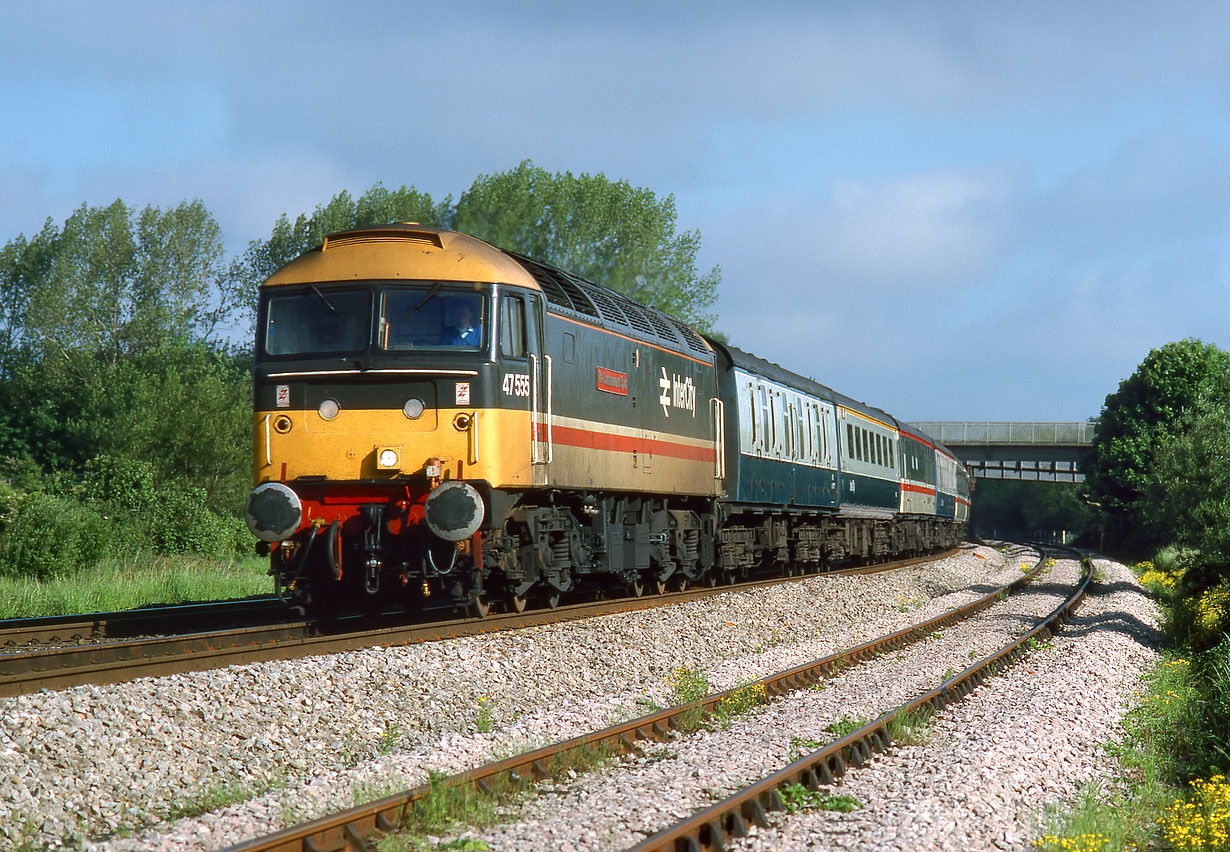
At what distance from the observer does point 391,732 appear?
8094 millimetres

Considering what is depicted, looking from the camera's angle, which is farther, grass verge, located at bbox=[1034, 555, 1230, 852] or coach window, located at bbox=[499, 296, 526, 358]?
coach window, located at bbox=[499, 296, 526, 358]

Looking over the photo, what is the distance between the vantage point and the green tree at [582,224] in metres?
41.3

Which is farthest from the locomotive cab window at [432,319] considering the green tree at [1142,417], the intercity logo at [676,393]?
the green tree at [1142,417]

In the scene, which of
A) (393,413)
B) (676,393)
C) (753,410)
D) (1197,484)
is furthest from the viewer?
(1197,484)

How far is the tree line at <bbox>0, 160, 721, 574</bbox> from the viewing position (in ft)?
104

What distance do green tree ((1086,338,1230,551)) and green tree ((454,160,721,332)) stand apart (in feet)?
75.0

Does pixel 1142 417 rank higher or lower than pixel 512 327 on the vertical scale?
higher

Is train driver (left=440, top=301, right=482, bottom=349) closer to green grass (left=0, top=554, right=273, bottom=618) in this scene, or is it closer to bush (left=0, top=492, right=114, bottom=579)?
green grass (left=0, top=554, right=273, bottom=618)

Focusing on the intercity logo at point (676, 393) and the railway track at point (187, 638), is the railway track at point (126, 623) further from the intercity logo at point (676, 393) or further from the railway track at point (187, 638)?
the intercity logo at point (676, 393)

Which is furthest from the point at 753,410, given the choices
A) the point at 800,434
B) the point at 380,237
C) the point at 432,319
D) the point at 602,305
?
the point at 432,319

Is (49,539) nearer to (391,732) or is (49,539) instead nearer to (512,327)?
(512,327)

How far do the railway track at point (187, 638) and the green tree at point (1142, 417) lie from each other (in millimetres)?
43014

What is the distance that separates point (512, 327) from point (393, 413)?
4.93 ft

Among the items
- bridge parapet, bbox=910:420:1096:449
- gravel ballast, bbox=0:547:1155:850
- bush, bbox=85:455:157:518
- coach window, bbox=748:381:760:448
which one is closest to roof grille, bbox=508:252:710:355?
coach window, bbox=748:381:760:448
